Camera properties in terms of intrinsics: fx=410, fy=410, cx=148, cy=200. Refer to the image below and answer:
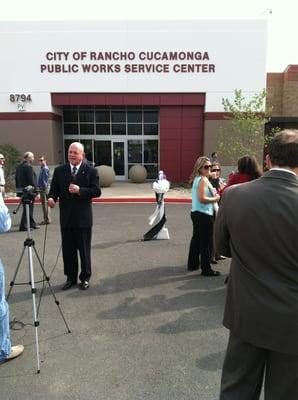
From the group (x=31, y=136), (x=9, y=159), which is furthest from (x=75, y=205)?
(x=31, y=136)

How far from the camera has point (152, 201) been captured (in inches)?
607

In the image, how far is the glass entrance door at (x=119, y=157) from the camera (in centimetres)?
2319

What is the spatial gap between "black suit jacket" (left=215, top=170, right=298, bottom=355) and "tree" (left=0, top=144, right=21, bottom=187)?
18904 millimetres

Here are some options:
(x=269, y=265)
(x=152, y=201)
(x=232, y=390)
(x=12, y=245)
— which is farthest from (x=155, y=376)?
(x=152, y=201)

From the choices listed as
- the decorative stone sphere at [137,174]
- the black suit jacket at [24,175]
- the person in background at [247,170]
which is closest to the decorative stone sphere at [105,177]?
the decorative stone sphere at [137,174]

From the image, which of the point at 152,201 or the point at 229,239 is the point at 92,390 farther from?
the point at 152,201

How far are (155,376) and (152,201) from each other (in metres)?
12.0

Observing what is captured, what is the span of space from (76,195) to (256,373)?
3.71 metres

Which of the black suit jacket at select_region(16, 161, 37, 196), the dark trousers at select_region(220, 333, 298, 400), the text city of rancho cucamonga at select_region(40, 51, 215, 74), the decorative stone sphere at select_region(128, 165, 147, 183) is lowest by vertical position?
the decorative stone sphere at select_region(128, 165, 147, 183)

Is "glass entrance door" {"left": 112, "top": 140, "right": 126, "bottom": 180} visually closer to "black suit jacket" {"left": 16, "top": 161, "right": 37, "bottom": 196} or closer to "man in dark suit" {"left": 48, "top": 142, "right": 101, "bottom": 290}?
"black suit jacket" {"left": 16, "top": 161, "right": 37, "bottom": 196}

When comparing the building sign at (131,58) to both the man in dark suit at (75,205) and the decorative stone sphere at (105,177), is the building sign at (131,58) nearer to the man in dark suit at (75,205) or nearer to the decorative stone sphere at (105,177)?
the decorative stone sphere at (105,177)

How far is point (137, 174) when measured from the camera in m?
21.4

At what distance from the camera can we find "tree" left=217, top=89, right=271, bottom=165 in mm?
18938

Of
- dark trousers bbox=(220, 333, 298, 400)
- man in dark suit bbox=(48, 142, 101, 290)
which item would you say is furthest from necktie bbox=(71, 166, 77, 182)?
dark trousers bbox=(220, 333, 298, 400)
